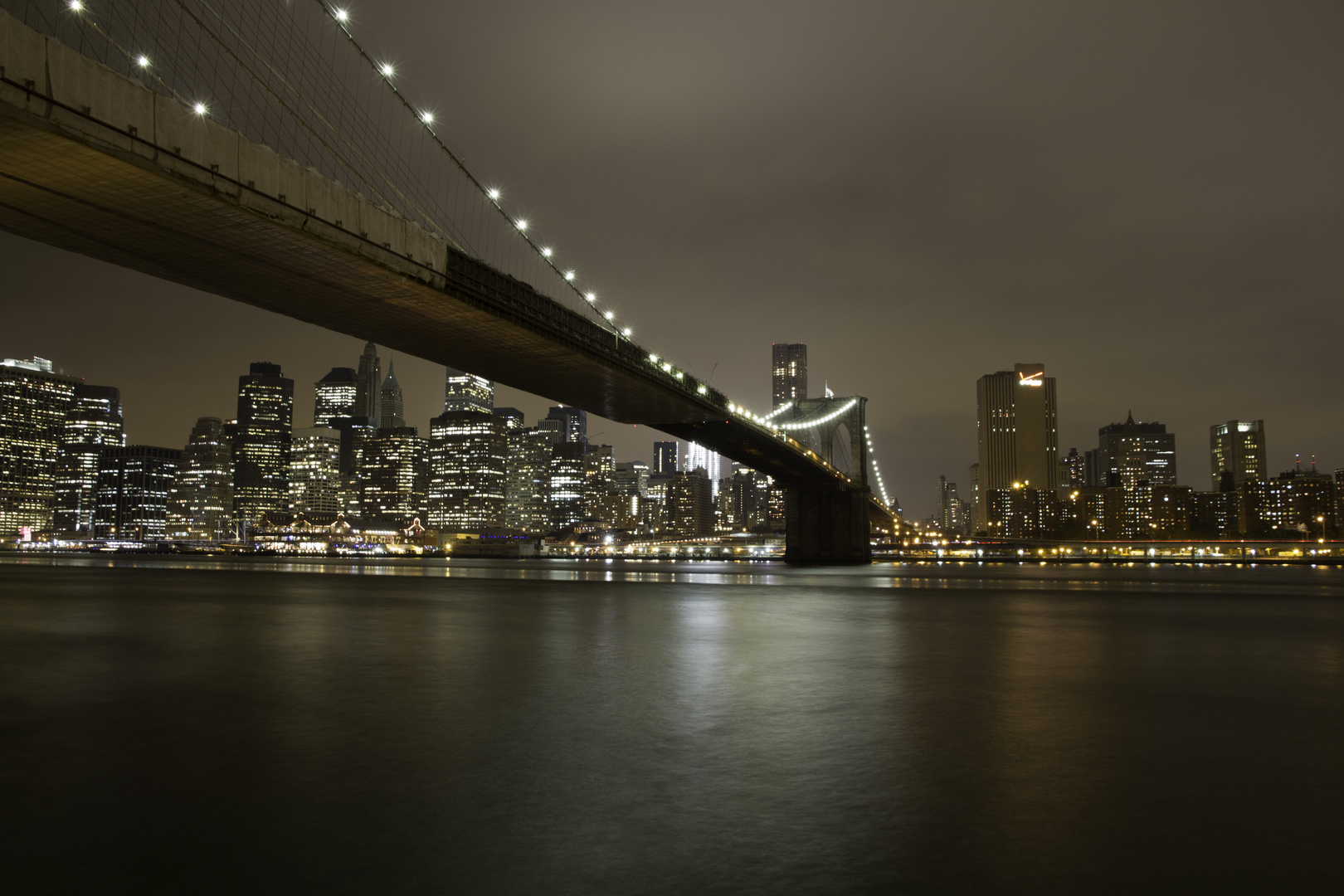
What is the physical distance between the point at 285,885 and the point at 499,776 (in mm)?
2464

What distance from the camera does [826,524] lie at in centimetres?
8800

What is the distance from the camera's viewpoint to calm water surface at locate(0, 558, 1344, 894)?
522 cm

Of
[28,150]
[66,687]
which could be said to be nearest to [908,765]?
[66,687]

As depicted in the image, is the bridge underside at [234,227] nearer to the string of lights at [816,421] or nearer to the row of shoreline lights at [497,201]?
the row of shoreline lights at [497,201]

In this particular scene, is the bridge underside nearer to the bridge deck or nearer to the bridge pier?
the bridge deck

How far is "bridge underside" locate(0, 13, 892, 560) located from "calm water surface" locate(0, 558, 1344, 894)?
384 inches

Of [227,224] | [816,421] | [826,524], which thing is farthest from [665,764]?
[816,421]

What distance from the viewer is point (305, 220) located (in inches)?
888

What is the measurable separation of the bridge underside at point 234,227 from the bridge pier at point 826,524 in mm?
49638

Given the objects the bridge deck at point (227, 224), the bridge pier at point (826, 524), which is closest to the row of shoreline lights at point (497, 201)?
the bridge deck at point (227, 224)

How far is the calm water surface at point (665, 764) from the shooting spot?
522 centimetres

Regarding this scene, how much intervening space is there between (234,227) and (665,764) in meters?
19.9

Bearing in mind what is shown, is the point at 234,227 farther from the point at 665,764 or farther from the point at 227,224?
the point at 665,764

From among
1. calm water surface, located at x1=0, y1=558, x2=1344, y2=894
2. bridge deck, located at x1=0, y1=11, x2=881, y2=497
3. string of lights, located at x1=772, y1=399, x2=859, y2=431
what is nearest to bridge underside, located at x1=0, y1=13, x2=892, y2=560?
bridge deck, located at x1=0, y1=11, x2=881, y2=497
